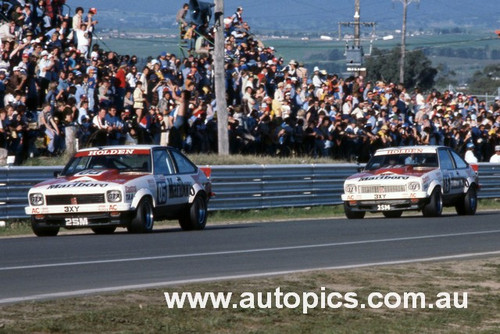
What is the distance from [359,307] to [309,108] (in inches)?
807

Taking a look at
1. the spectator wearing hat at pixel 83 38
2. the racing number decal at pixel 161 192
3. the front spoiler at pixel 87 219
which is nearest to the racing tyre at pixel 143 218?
the front spoiler at pixel 87 219

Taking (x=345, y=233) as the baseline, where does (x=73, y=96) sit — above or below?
above

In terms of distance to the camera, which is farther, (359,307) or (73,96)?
(73,96)

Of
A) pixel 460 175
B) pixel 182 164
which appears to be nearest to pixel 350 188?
pixel 460 175

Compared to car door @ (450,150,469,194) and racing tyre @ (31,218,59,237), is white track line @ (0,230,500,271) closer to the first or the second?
racing tyre @ (31,218,59,237)

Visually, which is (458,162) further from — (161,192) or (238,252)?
(238,252)

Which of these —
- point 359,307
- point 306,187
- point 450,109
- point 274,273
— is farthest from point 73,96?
point 450,109

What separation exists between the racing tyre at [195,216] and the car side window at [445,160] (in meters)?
7.15

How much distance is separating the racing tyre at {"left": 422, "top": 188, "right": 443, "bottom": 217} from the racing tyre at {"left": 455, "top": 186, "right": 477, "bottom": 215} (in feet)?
4.84

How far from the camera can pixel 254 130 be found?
29.7 m

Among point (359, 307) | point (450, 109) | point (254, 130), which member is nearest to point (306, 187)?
point (254, 130)

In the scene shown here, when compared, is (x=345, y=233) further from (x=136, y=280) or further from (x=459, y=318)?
(x=459, y=318)

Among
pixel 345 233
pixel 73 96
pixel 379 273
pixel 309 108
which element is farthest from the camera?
pixel 309 108

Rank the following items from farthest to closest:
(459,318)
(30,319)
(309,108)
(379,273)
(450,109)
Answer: (450,109)
(309,108)
(379,273)
(459,318)
(30,319)
